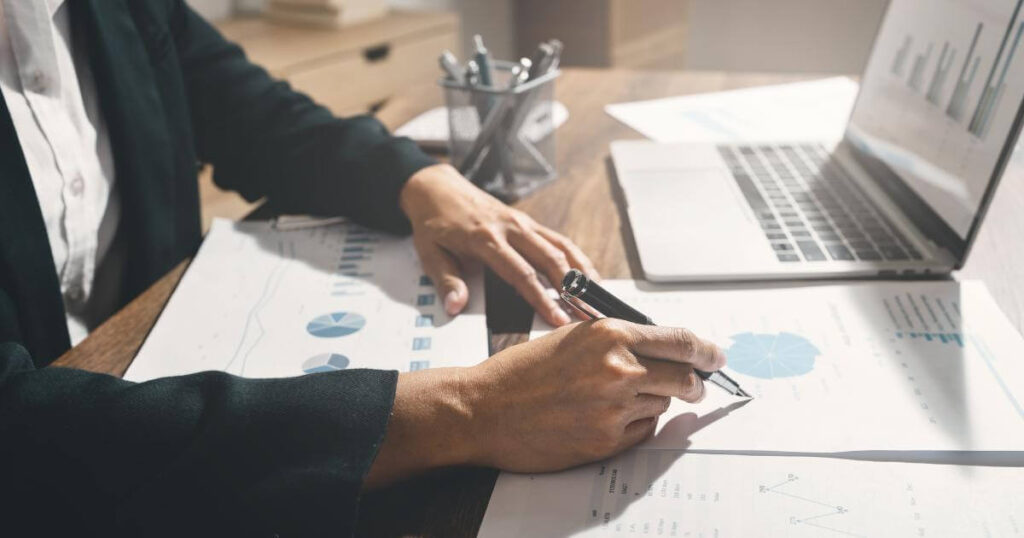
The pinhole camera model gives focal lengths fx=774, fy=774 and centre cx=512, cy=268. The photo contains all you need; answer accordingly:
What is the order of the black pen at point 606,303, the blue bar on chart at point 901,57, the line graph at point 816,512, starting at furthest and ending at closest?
the blue bar on chart at point 901,57, the black pen at point 606,303, the line graph at point 816,512

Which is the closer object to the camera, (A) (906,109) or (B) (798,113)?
(A) (906,109)

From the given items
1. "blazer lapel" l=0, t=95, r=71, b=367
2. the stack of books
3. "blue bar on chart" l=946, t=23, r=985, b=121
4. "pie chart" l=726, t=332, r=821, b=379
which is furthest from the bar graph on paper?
the stack of books

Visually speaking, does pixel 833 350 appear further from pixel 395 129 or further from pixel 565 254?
pixel 395 129

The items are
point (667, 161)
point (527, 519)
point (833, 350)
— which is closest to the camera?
point (527, 519)

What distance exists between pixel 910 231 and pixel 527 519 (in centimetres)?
53

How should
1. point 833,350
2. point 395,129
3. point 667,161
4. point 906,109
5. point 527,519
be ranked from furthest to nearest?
point 395,129 < point 667,161 < point 906,109 < point 833,350 < point 527,519

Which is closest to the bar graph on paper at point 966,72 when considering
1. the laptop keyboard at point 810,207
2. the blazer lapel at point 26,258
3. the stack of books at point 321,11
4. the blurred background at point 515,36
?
the laptop keyboard at point 810,207

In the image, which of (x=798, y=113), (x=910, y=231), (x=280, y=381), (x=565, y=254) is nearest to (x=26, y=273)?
(x=280, y=381)

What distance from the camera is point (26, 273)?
2.29 feet

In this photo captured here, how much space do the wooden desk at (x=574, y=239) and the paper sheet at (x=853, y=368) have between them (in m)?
0.07

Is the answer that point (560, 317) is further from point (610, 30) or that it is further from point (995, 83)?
point (610, 30)

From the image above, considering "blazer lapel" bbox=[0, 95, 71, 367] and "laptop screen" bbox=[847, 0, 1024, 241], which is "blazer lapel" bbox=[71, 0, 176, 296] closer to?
"blazer lapel" bbox=[0, 95, 71, 367]

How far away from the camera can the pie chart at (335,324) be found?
66 centimetres

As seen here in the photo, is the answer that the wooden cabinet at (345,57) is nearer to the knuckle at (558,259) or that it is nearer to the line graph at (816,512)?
the knuckle at (558,259)
